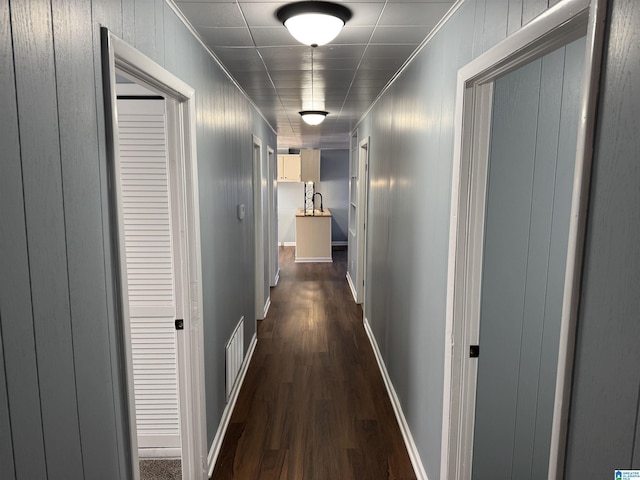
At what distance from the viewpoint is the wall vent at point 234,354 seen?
309 centimetres

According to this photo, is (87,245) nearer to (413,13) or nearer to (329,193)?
(413,13)

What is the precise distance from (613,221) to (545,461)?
164 cm

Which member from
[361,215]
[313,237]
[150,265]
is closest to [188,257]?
[150,265]

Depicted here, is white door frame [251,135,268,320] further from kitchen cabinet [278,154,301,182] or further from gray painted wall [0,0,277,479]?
kitchen cabinet [278,154,301,182]

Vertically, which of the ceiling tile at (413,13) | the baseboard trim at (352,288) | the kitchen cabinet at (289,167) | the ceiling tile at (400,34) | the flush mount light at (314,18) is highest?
the ceiling tile at (400,34)

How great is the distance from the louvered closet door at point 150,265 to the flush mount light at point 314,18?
87cm

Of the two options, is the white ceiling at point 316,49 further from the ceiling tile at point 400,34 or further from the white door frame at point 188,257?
the white door frame at point 188,257

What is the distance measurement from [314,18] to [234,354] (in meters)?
2.37

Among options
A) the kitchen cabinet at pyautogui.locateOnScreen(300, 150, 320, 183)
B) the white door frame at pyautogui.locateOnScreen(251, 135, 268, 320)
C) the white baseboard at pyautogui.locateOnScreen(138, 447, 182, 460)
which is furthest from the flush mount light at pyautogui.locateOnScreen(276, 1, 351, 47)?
the kitchen cabinet at pyautogui.locateOnScreen(300, 150, 320, 183)

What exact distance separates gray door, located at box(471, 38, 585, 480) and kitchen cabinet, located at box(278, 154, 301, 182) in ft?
23.4

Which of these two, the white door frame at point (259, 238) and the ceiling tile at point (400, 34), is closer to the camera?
the ceiling tile at point (400, 34)

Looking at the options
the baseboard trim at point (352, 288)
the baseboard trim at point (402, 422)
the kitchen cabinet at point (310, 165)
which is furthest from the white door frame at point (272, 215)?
the baseboard trim at point (402, 422)

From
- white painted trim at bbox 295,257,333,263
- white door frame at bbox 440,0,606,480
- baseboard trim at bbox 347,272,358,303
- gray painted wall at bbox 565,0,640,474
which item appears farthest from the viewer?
white painted trim at bbox 295,257,333,263

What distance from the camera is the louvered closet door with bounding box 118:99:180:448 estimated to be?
2.36 m
